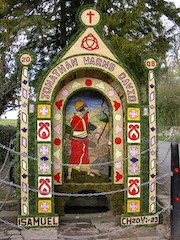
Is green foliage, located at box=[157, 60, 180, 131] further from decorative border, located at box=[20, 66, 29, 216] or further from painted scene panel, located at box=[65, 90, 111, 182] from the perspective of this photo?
decorative border, located at box=[20, 66, 29, 216]

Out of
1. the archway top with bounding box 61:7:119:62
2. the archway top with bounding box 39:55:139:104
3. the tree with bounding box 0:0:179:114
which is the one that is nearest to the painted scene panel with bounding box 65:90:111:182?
the archway top with bounding box 39:55:139:104

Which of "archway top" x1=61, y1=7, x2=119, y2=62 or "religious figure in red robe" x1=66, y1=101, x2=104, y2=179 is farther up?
"archway top" x1=61, y1=7, x2=119, y2=62

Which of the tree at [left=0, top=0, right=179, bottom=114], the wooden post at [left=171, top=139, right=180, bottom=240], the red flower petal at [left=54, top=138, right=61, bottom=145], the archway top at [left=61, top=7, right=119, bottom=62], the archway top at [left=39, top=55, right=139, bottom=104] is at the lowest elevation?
the wooden post at [left=171, top=139, right=180, bottom=240]

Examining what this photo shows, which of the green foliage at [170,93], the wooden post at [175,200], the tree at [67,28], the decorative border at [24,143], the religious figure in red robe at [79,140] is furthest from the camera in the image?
the green foliage at [170,93]

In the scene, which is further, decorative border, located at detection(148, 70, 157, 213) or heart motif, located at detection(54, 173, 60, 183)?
heart motif, located at detection(54, 173, 60, 183)

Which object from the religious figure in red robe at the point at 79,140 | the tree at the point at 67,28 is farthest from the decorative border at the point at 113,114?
the tree at the point at 67,28

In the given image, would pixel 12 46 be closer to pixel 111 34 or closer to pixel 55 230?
pixel 111 34

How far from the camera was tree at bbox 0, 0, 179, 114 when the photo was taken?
10453 mm

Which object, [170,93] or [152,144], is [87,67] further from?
[170,93]

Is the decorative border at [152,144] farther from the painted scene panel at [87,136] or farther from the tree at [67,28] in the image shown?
the tree at [67,28]

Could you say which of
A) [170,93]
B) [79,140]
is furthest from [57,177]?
[170,93]

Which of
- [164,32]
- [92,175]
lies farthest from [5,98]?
[92,175]

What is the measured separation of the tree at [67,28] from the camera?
1045 centimetres

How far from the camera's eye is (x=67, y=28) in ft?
39.7
